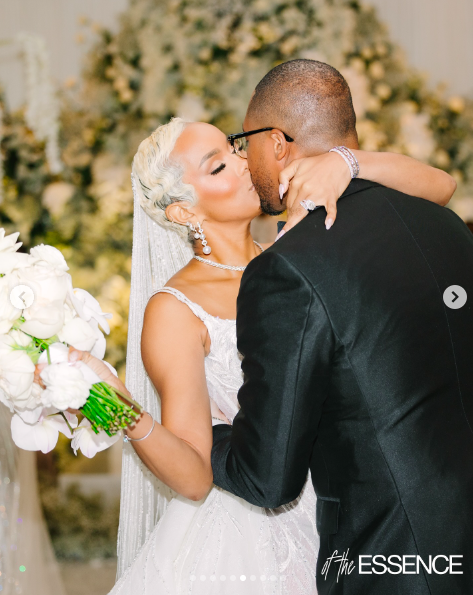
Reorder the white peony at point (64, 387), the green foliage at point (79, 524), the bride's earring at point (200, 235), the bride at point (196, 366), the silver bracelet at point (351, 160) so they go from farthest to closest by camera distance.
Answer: the green foliage at point (79, 524) < the bride's earring at point (200, 235) < the bride at point (196, 366) < the silver bracelet at point (351, 160) < the white peony at point (64, 387)

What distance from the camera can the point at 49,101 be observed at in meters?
4.98

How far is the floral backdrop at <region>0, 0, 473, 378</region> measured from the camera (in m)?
4.93

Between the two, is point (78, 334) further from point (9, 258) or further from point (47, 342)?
point (9, 258)

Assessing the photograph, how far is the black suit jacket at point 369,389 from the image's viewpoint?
50.8 inches

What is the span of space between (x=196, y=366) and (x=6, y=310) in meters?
0.73

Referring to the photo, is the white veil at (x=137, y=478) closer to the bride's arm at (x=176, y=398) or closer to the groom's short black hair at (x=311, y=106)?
the bride's arm at (x=176, y=398)

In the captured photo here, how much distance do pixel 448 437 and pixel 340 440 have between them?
222mm

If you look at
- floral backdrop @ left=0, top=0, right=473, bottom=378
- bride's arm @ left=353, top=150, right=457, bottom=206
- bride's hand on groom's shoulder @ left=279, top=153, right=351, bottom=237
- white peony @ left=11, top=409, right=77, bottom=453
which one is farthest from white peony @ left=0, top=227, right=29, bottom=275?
floral backdrop @ left=0, top=0, right=473, bottom=378

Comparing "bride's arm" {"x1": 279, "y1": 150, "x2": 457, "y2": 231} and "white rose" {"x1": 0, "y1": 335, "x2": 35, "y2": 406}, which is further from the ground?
"bride's arm" {"x1": 279, "y1": 150, "x2": 457, "y2": 231}

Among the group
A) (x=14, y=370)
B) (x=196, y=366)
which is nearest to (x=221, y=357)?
(x=196, y=366)

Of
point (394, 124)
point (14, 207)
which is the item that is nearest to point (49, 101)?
point (14, 207)

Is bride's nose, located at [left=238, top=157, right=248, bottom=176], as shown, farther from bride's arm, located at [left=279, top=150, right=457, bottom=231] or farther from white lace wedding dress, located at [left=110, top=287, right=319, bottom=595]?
white lace wedding dress, located at [left=110, top=287, right=319, bottom=595]

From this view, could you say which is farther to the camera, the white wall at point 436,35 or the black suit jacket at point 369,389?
the white wall at point 436,35

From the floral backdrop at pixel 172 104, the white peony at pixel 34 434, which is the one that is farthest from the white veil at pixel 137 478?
the floral backdrop at pixel 172 104
